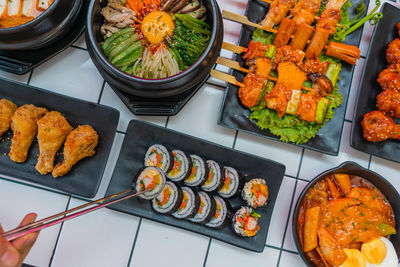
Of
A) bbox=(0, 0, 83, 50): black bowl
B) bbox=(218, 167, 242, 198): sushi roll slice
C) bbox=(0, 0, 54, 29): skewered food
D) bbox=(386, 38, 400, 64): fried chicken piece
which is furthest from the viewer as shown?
bbox=(386, 38, 400, 64): fried chicken piece

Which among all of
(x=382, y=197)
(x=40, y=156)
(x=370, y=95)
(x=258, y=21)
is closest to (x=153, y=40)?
(x=258, y=21)

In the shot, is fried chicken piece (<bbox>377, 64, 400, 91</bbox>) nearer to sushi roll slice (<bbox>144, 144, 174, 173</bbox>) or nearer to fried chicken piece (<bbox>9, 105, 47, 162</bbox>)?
sushi roll slice (<bbox>144, 144, 174, 173</bbox>)

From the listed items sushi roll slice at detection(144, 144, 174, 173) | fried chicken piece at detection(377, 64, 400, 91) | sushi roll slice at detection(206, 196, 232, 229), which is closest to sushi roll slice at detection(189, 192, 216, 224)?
sushi roll slice at detection(206, 196, 232, 229)

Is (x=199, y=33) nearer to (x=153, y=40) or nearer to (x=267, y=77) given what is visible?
(x=153, y=40)

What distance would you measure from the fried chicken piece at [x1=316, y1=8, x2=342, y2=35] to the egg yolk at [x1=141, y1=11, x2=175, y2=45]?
1157mm

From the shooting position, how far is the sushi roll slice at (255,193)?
239 cm

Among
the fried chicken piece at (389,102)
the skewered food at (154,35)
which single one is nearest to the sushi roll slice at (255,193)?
the skewered food at (154,35)

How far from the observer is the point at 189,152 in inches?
99.3

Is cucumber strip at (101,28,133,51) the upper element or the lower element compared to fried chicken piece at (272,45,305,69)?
lower

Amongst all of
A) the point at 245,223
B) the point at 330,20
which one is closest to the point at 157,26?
the point at 330,20

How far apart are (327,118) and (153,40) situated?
1449 mm

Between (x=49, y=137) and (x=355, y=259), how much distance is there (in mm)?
2417

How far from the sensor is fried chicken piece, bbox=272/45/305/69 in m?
2.51

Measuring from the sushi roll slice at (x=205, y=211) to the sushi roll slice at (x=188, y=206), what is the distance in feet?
0.14
